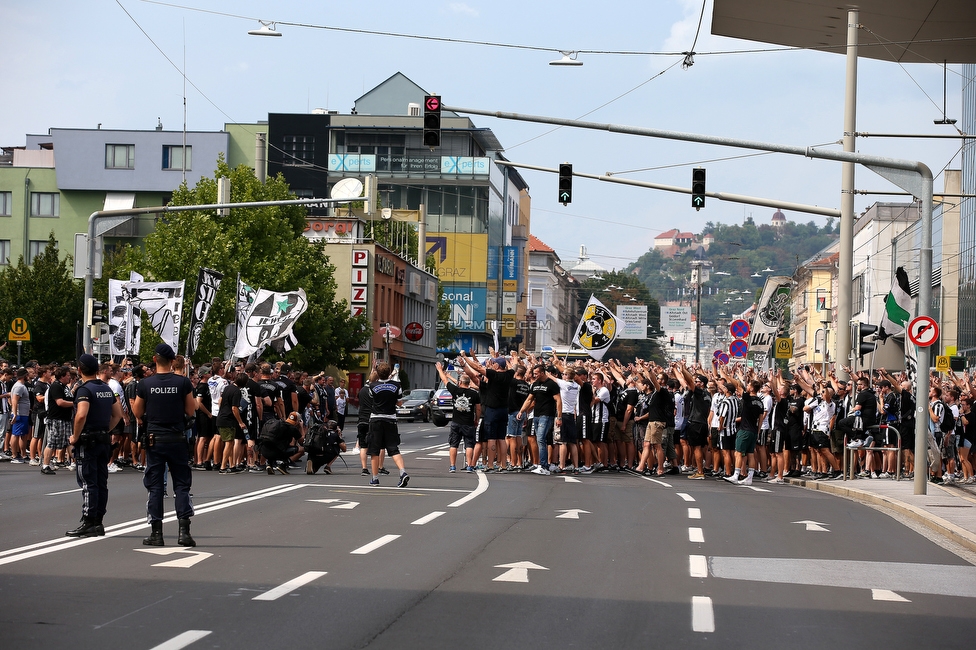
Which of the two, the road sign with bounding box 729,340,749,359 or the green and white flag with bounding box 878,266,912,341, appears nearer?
the green and white flag with bounding box 878,266,912,341

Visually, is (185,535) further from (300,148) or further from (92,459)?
(300,148)

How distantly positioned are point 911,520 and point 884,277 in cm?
6983

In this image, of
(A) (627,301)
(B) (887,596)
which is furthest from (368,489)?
(A) (627,301)

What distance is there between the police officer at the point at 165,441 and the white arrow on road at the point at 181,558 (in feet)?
0.82

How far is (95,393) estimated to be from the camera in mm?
11805

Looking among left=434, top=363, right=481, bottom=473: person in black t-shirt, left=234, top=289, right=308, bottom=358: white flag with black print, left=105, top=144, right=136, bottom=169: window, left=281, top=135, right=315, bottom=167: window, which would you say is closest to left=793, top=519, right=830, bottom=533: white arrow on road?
left=434, top=363, right=481, bottom=473: person in black t-shirt

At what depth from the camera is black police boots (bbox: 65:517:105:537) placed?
11668 millimetres

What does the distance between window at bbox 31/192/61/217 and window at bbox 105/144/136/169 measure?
3832mm

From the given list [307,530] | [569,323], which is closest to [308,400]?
[307,530]

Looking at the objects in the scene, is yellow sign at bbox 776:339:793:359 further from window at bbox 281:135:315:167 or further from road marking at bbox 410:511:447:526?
window at bbox 281:135:315:167

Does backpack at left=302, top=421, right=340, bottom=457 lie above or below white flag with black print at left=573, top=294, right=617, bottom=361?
below

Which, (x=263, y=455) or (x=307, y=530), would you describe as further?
(x=263, y=455)

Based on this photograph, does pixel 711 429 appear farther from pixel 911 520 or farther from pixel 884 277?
pixel 884 277

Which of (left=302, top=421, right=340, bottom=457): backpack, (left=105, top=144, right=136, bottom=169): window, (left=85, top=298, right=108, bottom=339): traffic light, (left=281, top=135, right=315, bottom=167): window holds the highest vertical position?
(left=281, top=135, right=315, bottom=167): window
